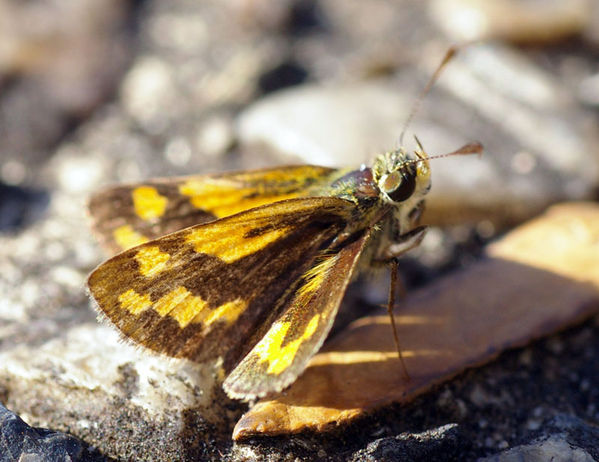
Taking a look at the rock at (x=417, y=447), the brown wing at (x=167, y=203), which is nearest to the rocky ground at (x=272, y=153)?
the rock at (x=417, y=447)

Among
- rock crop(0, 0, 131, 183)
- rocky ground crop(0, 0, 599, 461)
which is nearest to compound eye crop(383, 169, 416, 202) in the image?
rocky ground crop(0, 0, 599, 461)

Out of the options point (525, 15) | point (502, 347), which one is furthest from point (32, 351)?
point (525, 15)

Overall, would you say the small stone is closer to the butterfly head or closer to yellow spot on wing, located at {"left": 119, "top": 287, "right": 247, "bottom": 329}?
the butterfly head

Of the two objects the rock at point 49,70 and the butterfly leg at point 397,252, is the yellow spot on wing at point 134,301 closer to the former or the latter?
the butterfly leg at point 397,252

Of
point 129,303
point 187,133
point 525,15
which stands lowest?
point 187,133

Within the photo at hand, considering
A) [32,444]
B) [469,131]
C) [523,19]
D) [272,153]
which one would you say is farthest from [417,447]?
[523,19]

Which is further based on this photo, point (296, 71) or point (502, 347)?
point (296, 71)

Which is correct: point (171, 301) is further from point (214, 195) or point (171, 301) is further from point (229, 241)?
point (214, 195)

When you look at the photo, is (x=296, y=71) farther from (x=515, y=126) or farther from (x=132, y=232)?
(x=132, y=232)
